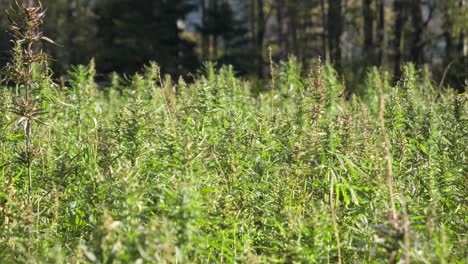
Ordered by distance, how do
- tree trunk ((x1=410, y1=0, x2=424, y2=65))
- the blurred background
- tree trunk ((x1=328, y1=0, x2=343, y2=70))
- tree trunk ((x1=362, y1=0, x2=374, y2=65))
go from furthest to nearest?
1. tree trunk ((x1=410, y1=0, x2=424, y2=65))
2. the blurred background
3. tree trunk ((x1=362, y1=0, x2=374, y2=65))
4. tree trunk ((x1=328, y1=0, x2=343, y2=70))

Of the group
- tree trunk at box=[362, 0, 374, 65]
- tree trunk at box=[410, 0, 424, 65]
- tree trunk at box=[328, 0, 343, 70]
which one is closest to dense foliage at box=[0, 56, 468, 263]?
tree trunk at box=[328, 0, 343, 70]

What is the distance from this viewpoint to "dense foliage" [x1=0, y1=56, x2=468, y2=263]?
2.95m

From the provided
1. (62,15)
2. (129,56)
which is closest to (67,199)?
(129,56)

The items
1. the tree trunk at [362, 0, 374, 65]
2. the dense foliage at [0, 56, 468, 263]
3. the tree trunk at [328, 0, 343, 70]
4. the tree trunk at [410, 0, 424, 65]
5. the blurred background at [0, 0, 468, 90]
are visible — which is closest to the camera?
the dense foliage at [0, 56, 468, 263]

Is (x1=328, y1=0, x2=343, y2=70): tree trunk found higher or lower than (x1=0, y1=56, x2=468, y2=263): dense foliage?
higher

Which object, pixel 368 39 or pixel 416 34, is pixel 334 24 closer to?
pixel 368 39

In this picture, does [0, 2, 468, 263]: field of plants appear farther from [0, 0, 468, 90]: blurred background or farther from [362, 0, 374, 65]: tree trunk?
[362, 0, 374, 65]: tree trunk

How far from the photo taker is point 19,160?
4.29 m

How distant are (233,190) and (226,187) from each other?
11 cm

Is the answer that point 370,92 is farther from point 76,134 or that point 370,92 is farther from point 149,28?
point 149,28

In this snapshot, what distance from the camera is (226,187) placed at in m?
3.96

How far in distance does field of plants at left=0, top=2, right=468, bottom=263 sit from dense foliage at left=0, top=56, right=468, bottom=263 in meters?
0.01

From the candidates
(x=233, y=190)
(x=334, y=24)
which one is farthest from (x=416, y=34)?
(x=233, y=190)

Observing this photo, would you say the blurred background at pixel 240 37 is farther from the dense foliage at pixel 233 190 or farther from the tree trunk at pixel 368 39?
the dense foliage at pixel 233 190
